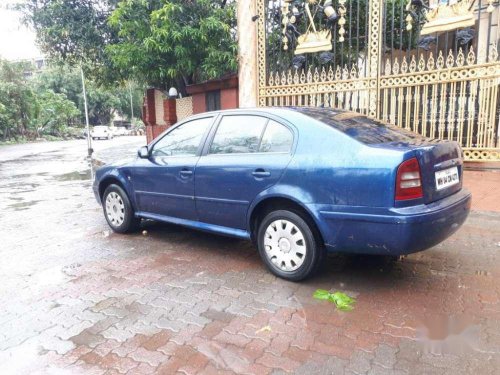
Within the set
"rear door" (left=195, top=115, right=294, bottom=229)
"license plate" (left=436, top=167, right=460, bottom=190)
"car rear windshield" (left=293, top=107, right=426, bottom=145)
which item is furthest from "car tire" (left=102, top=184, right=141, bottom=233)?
"license plate" (left=436, top=167, right=460, bottom=190)

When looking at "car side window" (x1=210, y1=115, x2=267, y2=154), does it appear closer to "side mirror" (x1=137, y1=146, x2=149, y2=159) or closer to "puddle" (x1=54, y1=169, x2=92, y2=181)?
"side mirror" (x1=137, y1=146, x2=149, y2=159)

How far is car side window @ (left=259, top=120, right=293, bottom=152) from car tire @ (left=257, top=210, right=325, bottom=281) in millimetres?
564

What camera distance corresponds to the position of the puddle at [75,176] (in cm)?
1177

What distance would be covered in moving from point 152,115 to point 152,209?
9.98 metres

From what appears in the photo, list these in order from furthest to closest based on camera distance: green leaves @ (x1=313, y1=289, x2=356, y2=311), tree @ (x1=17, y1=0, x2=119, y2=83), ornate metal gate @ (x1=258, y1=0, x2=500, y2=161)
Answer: tree @ (x1=17, y1=0, x2=119, y2=83), ornate metal gate @ (x1=258, y1=0, x2=500, y2=161), green leaves @ (x1=313, y1=289, x2=356, y2=311)

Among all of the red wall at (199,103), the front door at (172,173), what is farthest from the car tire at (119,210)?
the red wall at (199,103)

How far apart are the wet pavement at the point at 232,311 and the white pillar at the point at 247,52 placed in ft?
17.5

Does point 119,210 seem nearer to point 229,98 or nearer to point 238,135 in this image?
point 238,135

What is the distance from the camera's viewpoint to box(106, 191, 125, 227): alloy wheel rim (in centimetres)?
514

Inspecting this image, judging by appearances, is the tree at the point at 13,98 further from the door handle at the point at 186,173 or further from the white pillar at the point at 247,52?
the door handle at the point at 186,173

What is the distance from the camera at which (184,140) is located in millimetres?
4523

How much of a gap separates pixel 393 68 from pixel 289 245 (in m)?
5.54

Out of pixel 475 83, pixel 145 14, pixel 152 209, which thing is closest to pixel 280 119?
pixel 152 209

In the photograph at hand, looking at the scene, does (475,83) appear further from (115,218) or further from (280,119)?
(115,218)
